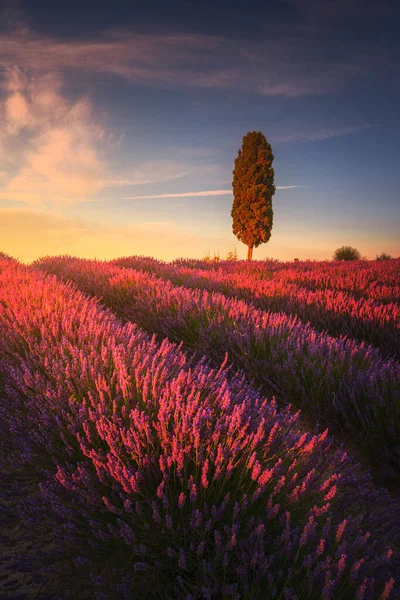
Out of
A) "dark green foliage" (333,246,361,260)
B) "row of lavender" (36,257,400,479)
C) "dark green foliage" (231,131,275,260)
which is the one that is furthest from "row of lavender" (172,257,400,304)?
"dark green foliage" (231,131,275,260)

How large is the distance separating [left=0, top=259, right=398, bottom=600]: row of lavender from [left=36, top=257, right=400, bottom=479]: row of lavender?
708mm

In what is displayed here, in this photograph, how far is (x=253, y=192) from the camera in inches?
946

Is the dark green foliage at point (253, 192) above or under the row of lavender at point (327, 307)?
above

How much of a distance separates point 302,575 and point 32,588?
117 cm

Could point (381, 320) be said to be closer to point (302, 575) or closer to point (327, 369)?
point (327, 369)

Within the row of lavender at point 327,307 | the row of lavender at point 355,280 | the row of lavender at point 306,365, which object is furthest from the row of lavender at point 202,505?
the row of lavender at point 355,280

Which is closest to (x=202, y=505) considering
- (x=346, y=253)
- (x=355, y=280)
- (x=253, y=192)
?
(x=355, y=280)

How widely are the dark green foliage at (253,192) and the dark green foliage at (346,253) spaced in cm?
459

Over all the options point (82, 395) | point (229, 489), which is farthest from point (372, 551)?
point (82, 395)

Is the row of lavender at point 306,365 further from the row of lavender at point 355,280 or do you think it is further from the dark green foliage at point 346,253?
the dark green foliage at point 346,253

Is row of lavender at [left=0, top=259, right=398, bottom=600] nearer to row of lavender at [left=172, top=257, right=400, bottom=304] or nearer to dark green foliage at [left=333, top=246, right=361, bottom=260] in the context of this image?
row of lavender at [left=172, top=257, right=400, bottom=304]

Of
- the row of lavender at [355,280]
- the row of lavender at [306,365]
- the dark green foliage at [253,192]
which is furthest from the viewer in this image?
the dark green foliage at [253,192]

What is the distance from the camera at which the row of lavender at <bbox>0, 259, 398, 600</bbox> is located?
1.33m

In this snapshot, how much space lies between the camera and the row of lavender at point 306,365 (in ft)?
9.14
